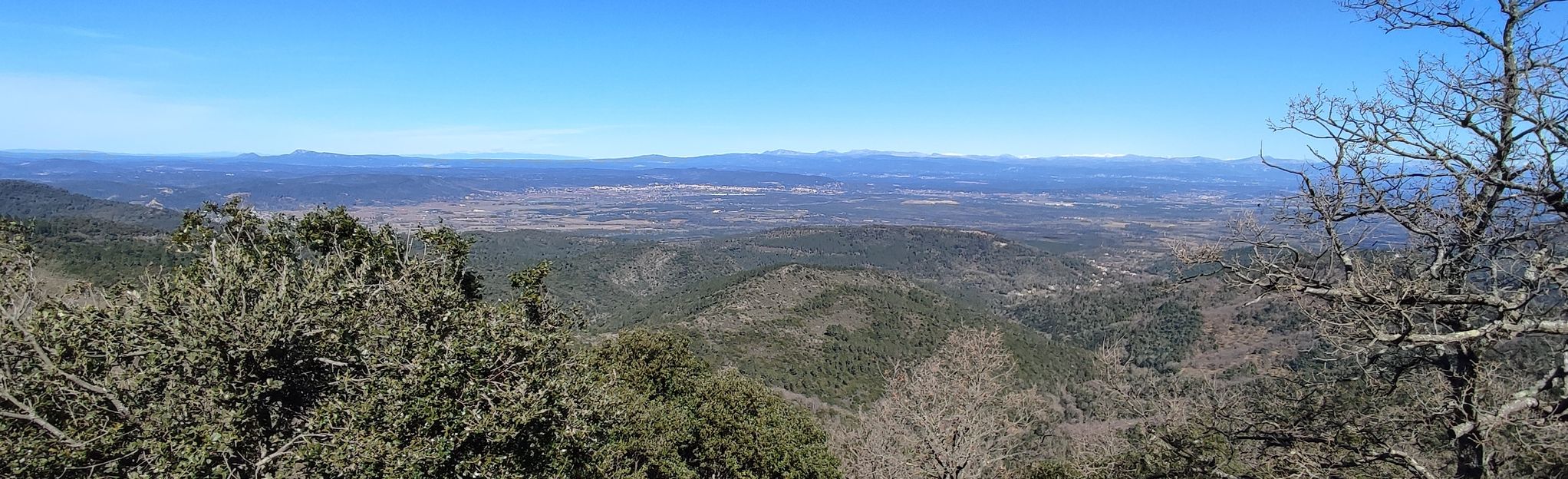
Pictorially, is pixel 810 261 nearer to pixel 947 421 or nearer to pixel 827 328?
pixel 827 328

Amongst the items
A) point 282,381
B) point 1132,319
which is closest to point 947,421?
point 282,381

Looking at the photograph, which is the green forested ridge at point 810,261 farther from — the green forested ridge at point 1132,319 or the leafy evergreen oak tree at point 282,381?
the leafy evergreen oak tree at point 282,381

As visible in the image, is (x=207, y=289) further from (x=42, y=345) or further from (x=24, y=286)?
(x=24, y=286)

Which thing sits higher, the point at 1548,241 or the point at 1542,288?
the point at 1548,241

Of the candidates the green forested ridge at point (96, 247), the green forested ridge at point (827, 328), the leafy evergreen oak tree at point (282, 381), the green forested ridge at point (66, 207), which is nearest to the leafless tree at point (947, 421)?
the leafy evergreen oak tree at point (282, 381)

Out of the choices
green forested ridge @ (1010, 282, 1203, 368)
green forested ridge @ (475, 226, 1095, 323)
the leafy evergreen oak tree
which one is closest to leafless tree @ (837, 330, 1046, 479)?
the leafy evergreen oak tree

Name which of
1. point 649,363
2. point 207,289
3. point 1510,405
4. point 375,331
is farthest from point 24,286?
point 1510,405

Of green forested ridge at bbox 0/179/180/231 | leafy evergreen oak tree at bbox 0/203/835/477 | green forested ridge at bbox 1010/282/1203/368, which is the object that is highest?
leafy evergreen oak tree at bbox 0/203/835/477

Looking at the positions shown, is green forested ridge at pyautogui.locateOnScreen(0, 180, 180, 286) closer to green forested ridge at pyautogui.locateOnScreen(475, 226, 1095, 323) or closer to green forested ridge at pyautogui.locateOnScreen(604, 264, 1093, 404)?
green forested ridge at pyautogui.locateOnScreen(604, 264, 1093, 404)
